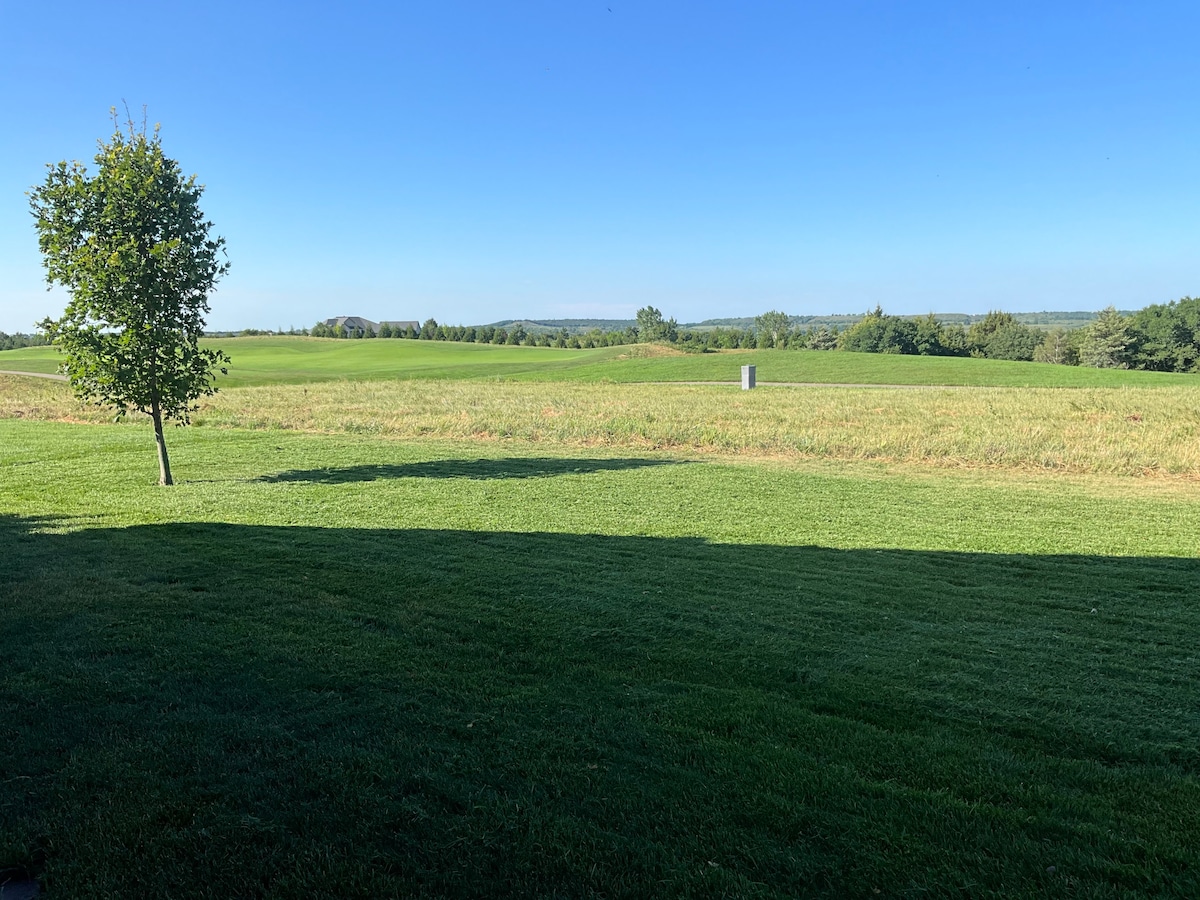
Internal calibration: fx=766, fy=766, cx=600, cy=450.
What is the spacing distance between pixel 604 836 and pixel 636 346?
3115 inches

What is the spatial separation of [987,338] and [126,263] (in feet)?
355

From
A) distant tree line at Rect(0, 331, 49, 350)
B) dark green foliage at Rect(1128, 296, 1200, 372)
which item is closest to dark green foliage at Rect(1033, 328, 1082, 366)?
dark green foliage at Rect(1128, 296, 1200, 372)

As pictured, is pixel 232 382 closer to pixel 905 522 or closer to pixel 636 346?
pixel 636 346

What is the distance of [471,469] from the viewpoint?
50.8 feet

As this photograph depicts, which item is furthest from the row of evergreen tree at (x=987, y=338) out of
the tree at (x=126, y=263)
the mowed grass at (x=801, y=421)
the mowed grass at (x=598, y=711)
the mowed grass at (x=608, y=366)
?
the mowed grass at (x=598, y=711)

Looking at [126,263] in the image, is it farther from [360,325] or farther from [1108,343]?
[360,325]

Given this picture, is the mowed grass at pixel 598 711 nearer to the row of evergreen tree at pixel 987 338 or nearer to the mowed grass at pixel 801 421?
the mowed grass at pixel 801 421

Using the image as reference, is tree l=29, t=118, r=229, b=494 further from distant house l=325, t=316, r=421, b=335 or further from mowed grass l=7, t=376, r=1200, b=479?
distant house l=325, t=316, r=421, b=335

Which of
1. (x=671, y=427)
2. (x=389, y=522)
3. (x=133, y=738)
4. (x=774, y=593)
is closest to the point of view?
(x=133, y=738)

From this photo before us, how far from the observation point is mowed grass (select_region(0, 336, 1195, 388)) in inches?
2124

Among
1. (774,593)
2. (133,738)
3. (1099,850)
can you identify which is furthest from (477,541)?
(1099,850)

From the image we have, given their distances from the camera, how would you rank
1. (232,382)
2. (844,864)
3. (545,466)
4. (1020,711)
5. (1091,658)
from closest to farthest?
(844,864)
(1020,711)
(1091,658)
(545,466)
(232,382)

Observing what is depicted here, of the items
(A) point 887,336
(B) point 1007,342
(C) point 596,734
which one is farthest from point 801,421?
(B) point 1007,342

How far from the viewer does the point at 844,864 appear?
9.59ft
